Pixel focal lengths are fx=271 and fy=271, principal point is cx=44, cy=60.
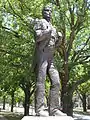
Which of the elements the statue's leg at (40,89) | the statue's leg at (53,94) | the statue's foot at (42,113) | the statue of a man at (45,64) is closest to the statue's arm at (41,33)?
the statue of a man at (45,64)

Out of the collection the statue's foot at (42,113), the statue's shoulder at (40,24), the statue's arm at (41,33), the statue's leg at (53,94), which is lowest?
the statue's foot at (42,113)

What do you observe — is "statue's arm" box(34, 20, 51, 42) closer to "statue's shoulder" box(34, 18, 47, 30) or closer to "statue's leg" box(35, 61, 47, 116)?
"statue's shoulder" box(34, 18, 47, 30)

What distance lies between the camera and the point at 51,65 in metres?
6.43

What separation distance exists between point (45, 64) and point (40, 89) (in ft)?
1.95

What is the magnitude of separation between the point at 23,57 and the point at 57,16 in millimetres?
Result: 3208

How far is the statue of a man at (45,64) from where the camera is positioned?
6059 millimetres

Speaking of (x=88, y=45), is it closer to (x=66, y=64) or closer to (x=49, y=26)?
(x=66, y=64)

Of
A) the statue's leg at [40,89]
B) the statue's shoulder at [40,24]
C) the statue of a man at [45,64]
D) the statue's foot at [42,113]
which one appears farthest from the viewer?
the statue's shoulder at [40,24]

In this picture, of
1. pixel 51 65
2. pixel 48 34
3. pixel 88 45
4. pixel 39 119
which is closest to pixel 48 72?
pixel 51 65

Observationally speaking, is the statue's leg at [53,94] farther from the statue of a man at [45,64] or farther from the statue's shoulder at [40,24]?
the statue's shoulder at [40,24]

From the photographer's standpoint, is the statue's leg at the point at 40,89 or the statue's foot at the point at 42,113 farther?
the statue's leg at the point at 40,89

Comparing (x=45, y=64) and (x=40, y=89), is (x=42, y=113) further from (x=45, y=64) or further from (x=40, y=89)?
(x=45, y=64)

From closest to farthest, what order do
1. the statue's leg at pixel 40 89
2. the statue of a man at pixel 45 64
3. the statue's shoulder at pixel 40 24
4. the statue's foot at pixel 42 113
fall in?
the statue's foot at pixel 42 113, the statue's leg at pixel 40 89, the statue of a man at pixel 45 64, the statue's shoulder at pixel 40 24

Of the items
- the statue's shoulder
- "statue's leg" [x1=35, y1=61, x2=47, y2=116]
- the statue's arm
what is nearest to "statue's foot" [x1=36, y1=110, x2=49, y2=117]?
"statue's leg" [x1=35, y1=61, x2=47, y2=116]
